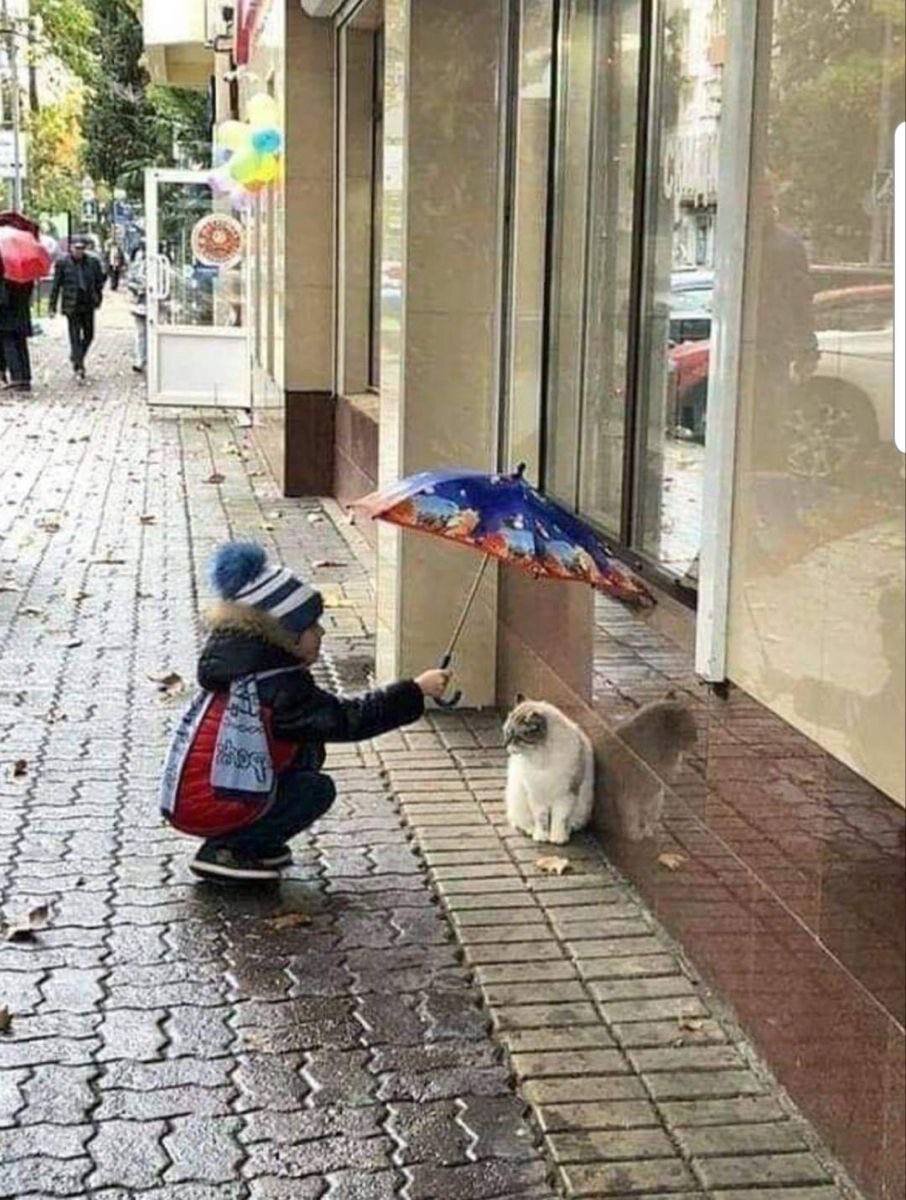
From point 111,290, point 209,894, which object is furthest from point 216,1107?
point 111,290

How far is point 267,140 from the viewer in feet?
48.6

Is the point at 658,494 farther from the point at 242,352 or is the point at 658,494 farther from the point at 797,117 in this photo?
the point at 242,352

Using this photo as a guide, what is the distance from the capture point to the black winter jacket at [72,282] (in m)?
24.7

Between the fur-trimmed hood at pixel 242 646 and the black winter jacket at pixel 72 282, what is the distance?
20123 mm

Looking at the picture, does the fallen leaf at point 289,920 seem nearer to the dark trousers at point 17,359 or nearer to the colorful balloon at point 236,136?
the colorful balloon at point 236,136

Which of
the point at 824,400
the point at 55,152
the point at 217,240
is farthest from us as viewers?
the point at 55,152

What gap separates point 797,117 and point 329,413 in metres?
10.4

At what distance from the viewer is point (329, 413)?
14.2m

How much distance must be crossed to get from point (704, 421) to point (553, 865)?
1.67 meters

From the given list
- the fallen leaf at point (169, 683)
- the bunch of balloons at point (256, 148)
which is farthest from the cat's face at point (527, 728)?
the bunch of balloons at point (256, 148)

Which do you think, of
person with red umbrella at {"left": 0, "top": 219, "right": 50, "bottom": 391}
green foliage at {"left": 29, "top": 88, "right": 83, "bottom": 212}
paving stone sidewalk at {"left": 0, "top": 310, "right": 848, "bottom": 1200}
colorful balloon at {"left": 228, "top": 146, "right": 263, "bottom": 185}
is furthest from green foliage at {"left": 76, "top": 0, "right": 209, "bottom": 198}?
paving stone sidewalk at {"left": 0, "top": 310, "right": 848, "bottom": 1200}

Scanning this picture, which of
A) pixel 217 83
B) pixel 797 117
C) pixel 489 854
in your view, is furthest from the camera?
pixel 217 83

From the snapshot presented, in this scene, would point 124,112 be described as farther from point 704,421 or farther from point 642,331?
point 704,421

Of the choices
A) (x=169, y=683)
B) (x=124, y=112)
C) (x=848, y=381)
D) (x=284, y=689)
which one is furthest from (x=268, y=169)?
(x=124, y=112)
